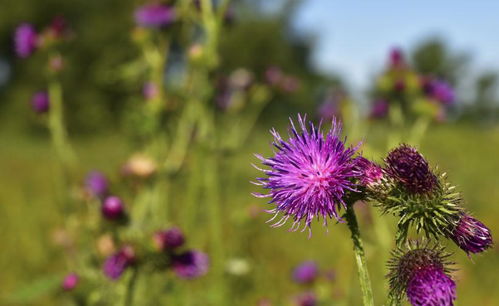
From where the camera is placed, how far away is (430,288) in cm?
143

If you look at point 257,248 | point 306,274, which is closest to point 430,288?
point 306,274

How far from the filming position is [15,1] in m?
34.4

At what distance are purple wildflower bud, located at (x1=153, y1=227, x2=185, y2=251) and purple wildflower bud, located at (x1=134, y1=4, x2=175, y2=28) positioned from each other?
6.75 feet

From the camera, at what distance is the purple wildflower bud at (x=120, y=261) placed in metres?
2.49

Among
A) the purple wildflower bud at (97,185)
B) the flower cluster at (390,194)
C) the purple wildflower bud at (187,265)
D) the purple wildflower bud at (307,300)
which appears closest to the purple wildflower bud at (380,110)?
the purple wildflower bud at (307,300)

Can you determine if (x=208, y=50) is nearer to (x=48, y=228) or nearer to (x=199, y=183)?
(x=199, y=183)

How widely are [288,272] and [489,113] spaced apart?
54822mm

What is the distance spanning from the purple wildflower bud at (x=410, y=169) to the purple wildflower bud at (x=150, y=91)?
2541 mm

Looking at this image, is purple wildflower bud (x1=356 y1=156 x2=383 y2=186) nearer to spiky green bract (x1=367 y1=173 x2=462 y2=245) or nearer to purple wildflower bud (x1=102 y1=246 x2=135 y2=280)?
spiky green bract (x1=367 y1=173 x2=462 y2=245)

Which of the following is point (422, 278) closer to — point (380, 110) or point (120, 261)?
point (120, 261)

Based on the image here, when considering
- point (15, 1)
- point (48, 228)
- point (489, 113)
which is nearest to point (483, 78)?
point (489, 113)

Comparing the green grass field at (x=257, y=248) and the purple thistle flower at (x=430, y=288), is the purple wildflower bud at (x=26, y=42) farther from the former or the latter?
the purple thistle flower at (x=430, y=288)

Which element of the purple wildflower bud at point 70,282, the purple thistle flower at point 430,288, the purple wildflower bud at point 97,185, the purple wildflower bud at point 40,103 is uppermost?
the purple wildflower bud at point 40,103

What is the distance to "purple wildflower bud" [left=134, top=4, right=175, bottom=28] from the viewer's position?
13.7 ft
